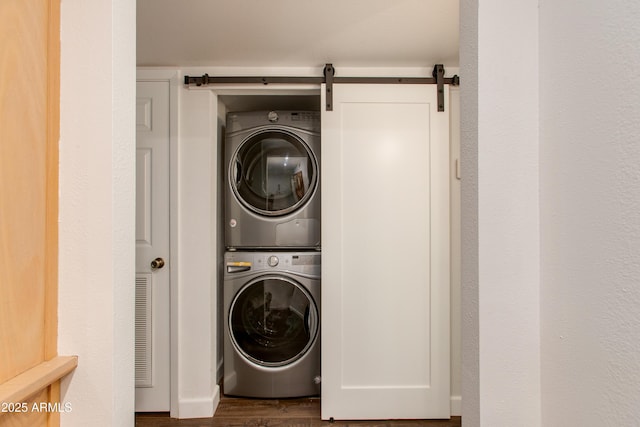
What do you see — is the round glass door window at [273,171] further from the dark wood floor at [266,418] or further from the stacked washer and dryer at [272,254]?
the dark wood floor at [266,418]

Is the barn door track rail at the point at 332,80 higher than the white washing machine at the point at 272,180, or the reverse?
the barn door track rail at the point at 332,80

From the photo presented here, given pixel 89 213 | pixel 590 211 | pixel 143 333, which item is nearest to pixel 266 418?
pixel 143 333

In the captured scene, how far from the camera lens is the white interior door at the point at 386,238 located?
6.39 feet

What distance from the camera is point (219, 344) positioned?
2299 millimetres

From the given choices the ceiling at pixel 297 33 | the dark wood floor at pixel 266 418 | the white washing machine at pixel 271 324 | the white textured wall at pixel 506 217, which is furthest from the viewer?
the white washing machine at pixel 271 324

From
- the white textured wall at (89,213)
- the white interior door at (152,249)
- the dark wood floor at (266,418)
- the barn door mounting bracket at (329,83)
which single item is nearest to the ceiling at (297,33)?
the barn door mounting bracket at (329,83)

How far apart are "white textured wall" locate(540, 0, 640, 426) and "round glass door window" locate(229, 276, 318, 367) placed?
1581 millimetres

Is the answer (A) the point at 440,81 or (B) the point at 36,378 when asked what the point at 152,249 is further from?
(A) the point at 440,81

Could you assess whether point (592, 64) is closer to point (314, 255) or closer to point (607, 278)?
point (607, 278)

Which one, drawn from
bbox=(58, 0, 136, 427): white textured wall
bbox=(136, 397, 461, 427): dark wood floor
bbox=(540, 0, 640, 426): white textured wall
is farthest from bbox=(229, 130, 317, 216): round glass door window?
bbox=(540, 0, 640, 426): white textured wall

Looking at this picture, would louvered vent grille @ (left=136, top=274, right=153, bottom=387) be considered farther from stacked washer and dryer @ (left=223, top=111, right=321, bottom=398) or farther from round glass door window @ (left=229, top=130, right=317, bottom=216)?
round glass door window @ (left=229, top=130, right=317, bottom=216)

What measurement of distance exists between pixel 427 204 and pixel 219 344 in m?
1.73

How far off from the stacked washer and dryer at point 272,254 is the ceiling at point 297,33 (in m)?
0.41

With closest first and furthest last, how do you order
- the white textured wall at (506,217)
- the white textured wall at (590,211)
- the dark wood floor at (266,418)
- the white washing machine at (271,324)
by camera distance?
1. the white textured wall at (590,211)
2. the white textured wall at (506,217)
3. the dark wood floor at (266,418)
4. the white washing machine at (271,324)
